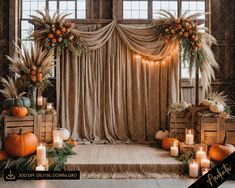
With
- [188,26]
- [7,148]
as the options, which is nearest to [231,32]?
[188,26]

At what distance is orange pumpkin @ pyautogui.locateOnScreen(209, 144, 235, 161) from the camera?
4.59m

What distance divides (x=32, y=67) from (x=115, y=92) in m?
1.62

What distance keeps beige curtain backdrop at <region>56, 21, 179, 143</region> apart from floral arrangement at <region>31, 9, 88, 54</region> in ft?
0.96

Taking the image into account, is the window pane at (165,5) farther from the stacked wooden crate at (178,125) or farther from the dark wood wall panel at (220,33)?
the stacked wooden crate at (178,125)

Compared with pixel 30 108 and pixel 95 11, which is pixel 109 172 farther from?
pixel 95 11

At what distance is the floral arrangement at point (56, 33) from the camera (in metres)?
5.75

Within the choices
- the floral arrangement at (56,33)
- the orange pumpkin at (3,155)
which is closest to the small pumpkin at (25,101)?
the orange pumpkin at (3,155)

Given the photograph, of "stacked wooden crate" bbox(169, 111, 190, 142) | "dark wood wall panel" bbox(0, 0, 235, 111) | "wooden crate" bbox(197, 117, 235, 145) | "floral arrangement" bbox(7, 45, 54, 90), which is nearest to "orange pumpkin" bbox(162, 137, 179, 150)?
"stacked wooden crate" bbox(169, 111, 190, 142)

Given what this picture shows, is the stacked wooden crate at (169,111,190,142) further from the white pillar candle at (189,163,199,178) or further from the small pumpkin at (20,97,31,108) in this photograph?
the small pumpkin at (20,97,31,108)

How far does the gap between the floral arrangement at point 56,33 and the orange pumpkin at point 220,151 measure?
279 cm

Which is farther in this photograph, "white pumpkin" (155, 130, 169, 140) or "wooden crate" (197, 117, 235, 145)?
"white pumpkin" (155, 130, 169, 140)

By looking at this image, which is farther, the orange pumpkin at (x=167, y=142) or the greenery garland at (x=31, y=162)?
the orange pumpkin at (x=167, y=142)

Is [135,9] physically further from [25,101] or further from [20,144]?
[20,144]

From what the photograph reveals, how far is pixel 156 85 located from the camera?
244 inches
